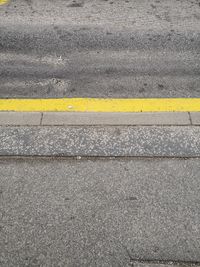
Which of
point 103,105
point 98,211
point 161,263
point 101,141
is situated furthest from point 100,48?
point 161,263

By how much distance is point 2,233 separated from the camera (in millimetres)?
3195

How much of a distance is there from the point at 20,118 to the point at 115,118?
1.23m

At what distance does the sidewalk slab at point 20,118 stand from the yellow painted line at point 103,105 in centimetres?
12

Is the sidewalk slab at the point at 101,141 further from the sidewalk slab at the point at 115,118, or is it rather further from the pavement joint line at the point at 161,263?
the pavement joint line at the point at 161,263

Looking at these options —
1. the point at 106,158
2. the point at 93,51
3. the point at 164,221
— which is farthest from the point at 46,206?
the point at 93,51

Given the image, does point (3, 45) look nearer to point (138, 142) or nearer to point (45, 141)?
point (45, 141)

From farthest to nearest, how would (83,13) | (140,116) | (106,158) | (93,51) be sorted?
(83,13), (93,51), (140,116), (106,158)

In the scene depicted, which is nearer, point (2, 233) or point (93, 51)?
point (2, 233)

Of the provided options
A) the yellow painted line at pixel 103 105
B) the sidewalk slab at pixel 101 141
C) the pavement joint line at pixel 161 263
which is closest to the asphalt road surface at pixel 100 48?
the yellow painted line at pixel 103 105

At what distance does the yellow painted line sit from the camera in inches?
178

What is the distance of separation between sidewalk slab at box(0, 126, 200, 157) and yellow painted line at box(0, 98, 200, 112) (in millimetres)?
368

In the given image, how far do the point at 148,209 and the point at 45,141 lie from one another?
4.92 ft

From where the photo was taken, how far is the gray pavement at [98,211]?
3.07 meters

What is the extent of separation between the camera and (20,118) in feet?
14.4
